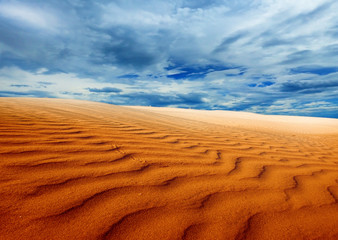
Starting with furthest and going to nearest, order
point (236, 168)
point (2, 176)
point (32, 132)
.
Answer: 1. point (32, 132)
2. point (236, 168)
3. point (2, 176)

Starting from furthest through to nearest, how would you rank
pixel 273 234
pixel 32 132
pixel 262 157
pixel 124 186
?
pixel 262 157 < pixel 32 132 < pixel 124 186 < pixel 273 234

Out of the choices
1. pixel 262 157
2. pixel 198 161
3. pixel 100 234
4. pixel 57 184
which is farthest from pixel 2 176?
pixel 262 157

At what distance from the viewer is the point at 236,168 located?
2.41 m

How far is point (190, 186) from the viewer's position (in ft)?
5.86

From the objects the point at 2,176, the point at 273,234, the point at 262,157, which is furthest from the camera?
the point at 262,157

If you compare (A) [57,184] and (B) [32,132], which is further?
(B) [32,132]

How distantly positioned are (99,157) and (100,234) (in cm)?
110

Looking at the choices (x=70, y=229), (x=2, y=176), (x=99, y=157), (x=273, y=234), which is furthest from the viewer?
(x=99, y=157)

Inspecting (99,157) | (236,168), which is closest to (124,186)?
(99,157)

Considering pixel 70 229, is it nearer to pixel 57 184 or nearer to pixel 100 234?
pixel 100 234

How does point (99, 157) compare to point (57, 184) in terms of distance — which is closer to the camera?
point (57, 184)

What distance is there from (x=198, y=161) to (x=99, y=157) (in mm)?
1197

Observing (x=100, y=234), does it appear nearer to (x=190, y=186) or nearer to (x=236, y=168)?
(x=190, y=186)

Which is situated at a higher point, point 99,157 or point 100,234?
point 99,157
